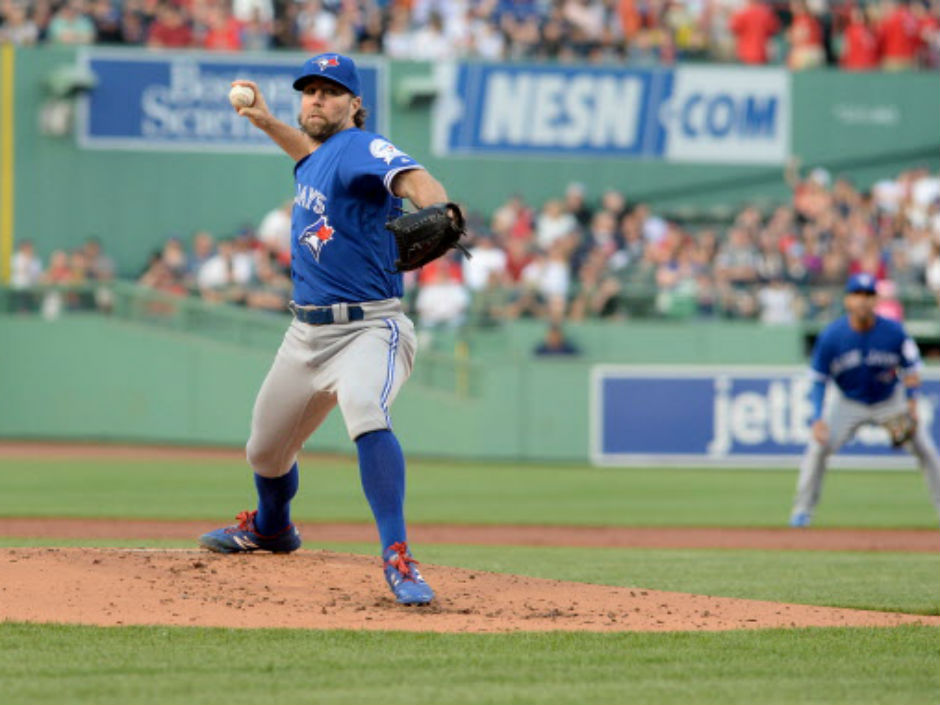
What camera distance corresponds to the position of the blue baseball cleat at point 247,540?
769 cm

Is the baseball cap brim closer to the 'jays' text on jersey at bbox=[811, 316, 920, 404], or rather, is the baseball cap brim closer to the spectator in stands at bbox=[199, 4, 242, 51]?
the 'jays' text on jersey at bbox=[811, 316, 920, 404]

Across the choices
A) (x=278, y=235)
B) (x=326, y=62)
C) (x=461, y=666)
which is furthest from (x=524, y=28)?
(x=461, y=666)

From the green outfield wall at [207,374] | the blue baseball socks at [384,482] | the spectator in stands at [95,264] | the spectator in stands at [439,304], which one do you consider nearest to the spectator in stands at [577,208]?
the green outfield wall at [207,374]

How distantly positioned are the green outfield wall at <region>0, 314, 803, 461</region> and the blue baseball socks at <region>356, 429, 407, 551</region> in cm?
1290

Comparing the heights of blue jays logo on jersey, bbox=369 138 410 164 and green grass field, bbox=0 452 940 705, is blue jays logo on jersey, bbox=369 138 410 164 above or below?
above

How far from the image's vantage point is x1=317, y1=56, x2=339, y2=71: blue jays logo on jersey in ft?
22.4

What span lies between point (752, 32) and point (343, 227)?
18.6 metres

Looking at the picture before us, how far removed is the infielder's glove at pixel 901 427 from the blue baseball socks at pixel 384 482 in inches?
260

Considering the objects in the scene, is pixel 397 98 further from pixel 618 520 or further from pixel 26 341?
pixel 618 520

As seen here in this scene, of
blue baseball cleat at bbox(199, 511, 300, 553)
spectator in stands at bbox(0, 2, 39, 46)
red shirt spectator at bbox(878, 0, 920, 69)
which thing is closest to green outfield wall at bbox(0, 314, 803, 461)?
spectator in stands at bbox(0, 2, 39, 46)

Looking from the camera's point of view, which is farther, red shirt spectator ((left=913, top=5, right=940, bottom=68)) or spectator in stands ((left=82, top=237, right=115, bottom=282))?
red shirt spectator ((left=913, top=5, right=940, bottom=68))

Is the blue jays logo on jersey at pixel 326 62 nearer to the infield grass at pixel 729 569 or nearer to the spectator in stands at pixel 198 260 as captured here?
the infield grass at pixel 729 569

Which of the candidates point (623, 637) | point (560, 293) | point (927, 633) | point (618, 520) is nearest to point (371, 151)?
point (623, 637)

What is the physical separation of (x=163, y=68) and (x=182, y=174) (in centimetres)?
147
